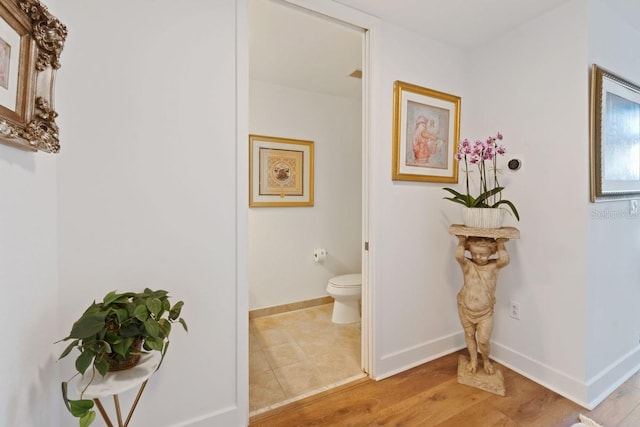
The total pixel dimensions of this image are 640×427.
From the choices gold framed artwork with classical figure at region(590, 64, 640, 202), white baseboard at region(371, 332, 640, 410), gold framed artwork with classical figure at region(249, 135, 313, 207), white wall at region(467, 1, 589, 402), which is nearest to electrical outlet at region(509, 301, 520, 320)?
white wall at region(467, 1, 589, 402)

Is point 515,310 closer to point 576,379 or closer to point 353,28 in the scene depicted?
point 576,379

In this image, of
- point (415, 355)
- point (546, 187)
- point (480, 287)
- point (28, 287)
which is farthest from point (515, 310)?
point (28, 287)

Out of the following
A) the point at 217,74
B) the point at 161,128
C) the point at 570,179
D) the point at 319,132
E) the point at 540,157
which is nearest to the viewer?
the point at 161,128

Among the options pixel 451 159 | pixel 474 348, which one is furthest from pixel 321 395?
pixel 451 159

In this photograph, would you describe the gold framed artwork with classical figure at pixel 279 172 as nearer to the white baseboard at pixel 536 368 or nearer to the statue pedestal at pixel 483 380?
the white baseboard at pixel 536 368

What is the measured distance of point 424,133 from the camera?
2.05 metres

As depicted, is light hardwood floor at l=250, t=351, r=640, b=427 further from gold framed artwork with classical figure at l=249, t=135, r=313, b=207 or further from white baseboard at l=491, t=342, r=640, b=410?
gold framed artwork with classical figure at l=249, t=135, r=313, b=207

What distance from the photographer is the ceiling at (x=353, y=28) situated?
5.64 feet

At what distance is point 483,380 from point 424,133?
1694 mm

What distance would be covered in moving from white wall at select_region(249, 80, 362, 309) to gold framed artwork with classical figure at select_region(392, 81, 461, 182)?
136 centimetres

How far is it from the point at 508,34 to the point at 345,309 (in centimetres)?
257

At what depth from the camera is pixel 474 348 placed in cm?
188

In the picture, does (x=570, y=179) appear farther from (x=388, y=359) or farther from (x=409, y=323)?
(x=388, y=359)

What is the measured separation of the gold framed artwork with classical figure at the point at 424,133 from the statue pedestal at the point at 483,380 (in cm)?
134
